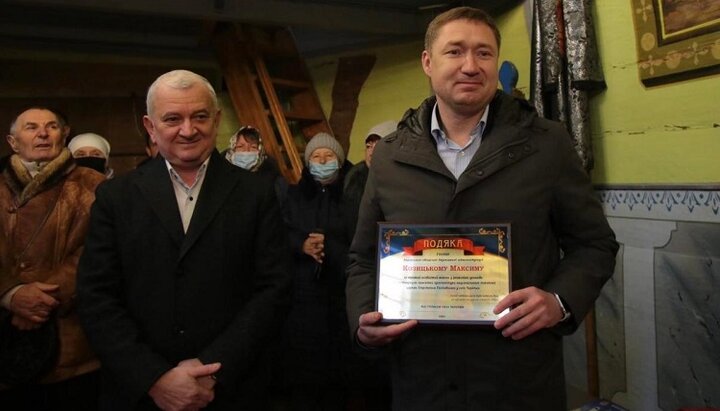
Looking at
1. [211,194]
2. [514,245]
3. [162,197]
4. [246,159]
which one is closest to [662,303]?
[514,245]

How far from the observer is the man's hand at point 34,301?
70.2 inches

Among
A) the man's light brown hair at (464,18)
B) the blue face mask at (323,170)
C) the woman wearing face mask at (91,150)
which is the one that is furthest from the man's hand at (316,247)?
the man's light brown hair at (464,18)

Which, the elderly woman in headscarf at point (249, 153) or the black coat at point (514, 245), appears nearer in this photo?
the black coat at point (514, 245)

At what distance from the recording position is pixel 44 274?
1862 millimetres

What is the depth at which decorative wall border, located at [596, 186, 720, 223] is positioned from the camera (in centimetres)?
203

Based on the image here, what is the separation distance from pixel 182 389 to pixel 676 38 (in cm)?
203

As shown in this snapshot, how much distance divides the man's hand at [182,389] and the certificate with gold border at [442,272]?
0.49 meters

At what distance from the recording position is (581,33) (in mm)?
2439

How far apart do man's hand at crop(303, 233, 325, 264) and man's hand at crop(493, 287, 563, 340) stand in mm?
1581

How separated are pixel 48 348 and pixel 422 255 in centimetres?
130

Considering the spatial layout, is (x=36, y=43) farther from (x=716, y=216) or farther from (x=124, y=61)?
(x=716, y=216)

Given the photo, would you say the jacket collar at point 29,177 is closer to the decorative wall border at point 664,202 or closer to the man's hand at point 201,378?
the man's hand at point 201,378

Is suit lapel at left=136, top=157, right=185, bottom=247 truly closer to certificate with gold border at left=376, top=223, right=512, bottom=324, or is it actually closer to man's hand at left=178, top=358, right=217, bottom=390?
man's hand at left=178, top=358, right=217, bottom=390

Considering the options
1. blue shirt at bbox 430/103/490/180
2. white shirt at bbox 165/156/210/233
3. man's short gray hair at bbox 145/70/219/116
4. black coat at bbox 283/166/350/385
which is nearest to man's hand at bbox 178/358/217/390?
white shirt at bbox 165/156/210/233
